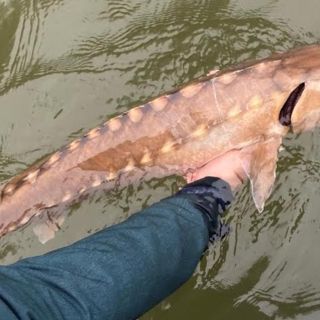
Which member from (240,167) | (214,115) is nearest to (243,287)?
(240,167)

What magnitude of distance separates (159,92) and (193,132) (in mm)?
607

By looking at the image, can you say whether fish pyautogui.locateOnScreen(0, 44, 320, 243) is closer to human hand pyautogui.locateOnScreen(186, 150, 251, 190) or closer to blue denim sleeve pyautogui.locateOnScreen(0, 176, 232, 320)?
human hand pyautogui.locateOnScreen(186, 150, 251, 190)

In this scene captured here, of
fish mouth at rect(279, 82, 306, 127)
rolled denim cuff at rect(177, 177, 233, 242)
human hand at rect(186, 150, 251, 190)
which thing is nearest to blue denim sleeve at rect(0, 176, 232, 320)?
rolled denim cuff at rect(177, 177, 233, 242)

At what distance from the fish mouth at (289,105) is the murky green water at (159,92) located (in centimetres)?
42

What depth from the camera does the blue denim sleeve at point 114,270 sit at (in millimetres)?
1465

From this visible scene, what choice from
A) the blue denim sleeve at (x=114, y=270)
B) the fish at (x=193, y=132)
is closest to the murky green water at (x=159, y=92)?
the fish at (x=193, y=132)

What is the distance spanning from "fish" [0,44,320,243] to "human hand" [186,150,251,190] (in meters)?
0.02

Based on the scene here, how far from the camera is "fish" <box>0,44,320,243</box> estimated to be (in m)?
2.46

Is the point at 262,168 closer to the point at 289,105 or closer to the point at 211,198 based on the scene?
the point at 289,105

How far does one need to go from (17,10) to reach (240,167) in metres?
1.53

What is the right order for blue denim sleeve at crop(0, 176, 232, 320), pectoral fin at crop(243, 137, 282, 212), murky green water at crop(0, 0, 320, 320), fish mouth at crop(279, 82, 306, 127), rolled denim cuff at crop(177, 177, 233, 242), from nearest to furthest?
blue denim sleeve at crop(0, 176, 232, 320) < rolled denim cuff at crop(177, 177, 233, 242) < fish mouth at crop(279, 82, 306, 127) < pectoral fin at crop(243, 137, 282, 212) < murky green water at crop(0, 0, 320, 320)

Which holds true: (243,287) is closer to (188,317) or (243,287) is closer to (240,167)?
(188,317)

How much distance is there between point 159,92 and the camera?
3.10 meters

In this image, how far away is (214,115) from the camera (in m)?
2.50
